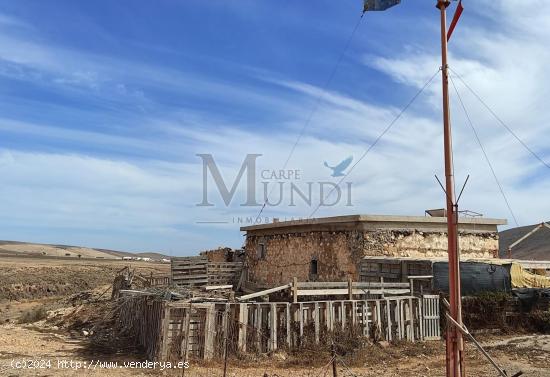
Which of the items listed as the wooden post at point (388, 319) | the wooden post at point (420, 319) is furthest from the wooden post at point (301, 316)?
the wooden post at point (420, 319)

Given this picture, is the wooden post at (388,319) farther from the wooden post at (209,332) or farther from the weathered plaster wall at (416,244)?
the wooden post at (209,332)

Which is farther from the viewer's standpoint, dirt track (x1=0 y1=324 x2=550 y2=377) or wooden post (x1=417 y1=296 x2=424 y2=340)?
wooden post (x1=417 y1=296 x2=424 y2=340)

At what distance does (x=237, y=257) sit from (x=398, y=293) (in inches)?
509

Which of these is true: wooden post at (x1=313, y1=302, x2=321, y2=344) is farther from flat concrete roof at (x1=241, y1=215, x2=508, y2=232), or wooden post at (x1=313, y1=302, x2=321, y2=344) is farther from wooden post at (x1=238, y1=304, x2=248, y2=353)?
flat concrete roof at (x1=241, y1=215, x2=508, y2=232)

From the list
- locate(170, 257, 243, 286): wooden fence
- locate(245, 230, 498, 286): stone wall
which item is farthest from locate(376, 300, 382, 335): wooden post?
locate(170, 257, 243, 286): wooden fence

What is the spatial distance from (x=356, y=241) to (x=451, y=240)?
11.8 meters

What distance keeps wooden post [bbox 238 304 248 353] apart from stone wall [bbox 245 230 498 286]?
712 centimetres

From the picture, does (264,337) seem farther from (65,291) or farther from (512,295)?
(65,291)

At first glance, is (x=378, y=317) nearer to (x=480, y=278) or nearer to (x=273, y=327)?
(x=273, y=327)

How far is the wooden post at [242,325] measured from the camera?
1305cm

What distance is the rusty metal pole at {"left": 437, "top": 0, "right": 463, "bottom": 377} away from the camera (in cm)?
753

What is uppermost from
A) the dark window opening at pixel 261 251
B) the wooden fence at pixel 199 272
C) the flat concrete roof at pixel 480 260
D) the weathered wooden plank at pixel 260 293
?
the dark window opening at pixel 261 251

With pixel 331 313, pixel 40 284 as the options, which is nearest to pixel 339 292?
pixel 331 313

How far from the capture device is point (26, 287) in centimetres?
4184
